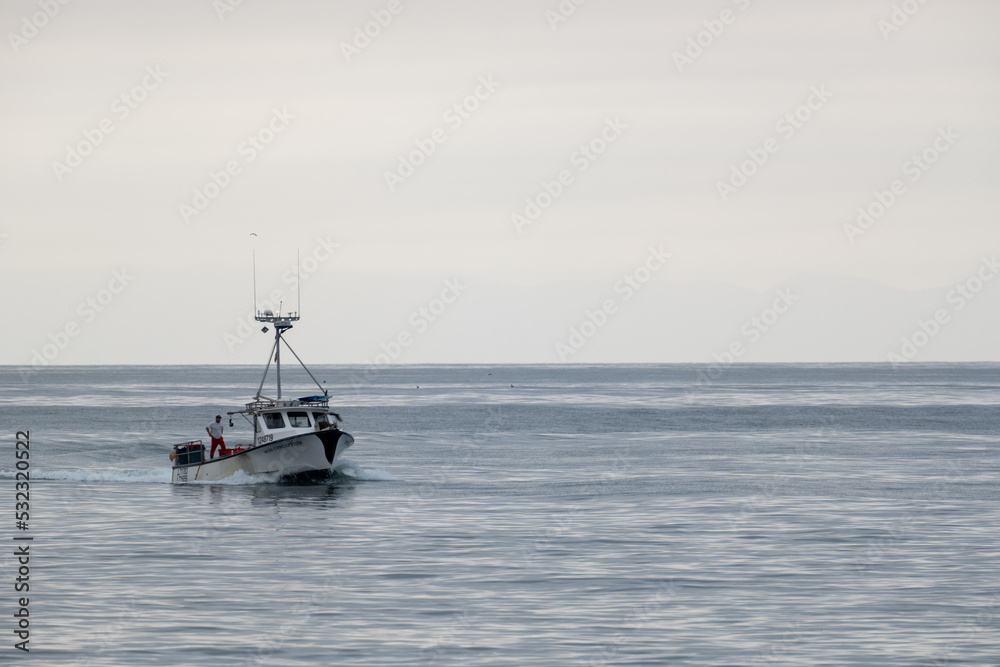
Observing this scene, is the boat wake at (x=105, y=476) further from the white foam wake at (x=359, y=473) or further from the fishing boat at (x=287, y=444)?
the white foam wake at (x=359, y=473)

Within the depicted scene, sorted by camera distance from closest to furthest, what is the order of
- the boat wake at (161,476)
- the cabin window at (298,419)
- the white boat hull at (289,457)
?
the white boat hull at (289,457) < the boat wake at (161,476) < the cabin window at (298,419)

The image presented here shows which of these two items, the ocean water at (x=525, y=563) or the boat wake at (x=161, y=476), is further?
the boat wake at (x=161, y=476)

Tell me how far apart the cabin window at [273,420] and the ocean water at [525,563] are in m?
2.35

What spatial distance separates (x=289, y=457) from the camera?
153 ft

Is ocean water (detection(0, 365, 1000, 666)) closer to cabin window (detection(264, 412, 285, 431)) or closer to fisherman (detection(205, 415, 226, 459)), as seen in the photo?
fisherman (detection(205, 415, 226, 459))

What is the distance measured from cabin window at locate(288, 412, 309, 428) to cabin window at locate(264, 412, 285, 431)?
1.08 ft

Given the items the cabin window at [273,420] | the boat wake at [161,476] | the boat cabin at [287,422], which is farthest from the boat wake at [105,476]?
the cabin window at [273,420]

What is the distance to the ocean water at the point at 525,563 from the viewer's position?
67.5 feet

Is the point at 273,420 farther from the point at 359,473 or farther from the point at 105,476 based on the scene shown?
the point at 105,476

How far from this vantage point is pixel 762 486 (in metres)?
45.4

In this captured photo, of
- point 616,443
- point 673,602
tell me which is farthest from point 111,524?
point 616,443

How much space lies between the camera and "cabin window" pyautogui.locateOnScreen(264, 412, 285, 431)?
4647cm

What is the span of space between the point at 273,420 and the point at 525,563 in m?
20.9

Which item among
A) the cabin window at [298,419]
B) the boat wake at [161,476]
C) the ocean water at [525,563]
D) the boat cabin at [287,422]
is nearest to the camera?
the ocean water at [525,563]
